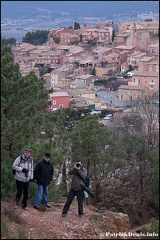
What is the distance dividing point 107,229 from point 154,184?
6.26 metres

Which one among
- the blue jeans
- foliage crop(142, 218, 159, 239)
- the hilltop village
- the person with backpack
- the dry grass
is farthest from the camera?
the hilltop village

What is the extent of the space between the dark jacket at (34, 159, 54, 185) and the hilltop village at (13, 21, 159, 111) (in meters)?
28.3

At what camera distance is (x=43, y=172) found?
7238 mm

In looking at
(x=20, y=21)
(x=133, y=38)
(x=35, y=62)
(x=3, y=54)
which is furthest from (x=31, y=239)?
(x=20, y=21)

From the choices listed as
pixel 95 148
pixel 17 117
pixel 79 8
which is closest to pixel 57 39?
pixel 95 148

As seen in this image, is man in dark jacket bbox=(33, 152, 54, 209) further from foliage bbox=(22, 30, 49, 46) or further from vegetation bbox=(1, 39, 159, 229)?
foliage bbox=(22, 30, 49, 46)

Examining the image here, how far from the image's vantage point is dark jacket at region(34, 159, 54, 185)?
7207 millimetres

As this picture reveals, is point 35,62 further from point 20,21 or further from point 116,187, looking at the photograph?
point 20,21

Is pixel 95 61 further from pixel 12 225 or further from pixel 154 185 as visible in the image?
pixel 12 225

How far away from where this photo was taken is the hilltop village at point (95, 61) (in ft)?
139

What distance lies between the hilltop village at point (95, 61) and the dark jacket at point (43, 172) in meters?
28.3

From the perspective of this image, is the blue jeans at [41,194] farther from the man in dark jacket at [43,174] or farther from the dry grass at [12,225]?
the dry grass at [12,225]

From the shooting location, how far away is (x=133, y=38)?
6400cm

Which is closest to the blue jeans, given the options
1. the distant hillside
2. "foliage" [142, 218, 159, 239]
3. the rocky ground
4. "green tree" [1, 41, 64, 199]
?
the rocky ground
